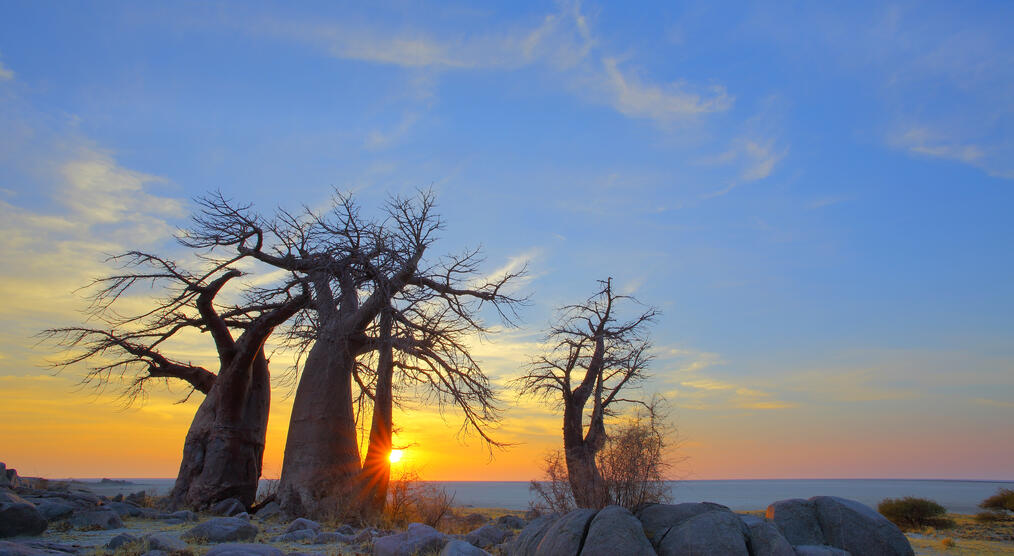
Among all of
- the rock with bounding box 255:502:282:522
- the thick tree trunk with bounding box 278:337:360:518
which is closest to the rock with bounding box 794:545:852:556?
the thick tree trunk with bounding box 278:337:360:518

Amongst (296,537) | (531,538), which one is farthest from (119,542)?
(531,538)

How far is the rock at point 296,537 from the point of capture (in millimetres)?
8964

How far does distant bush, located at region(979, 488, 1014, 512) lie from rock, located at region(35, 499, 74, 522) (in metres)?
26.0

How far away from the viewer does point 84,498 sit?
34.9 feet

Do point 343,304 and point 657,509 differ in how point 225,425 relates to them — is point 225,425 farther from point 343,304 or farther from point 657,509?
point 657,509

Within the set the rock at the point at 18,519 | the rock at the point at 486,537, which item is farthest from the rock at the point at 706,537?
the rock at the point at 18,519

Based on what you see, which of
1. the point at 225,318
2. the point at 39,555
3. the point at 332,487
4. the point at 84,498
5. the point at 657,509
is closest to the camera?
the point at 39,555

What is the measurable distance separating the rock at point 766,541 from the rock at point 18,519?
27.6 ft

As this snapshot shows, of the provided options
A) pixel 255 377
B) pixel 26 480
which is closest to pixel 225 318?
pixel 255 377

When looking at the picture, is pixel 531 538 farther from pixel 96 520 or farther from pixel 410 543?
pixel 96 520

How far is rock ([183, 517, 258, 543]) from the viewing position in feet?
27.3

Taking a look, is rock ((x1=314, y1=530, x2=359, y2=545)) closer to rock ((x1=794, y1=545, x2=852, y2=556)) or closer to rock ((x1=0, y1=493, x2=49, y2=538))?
rock ((x1=0, y1=493, x2=49, y2=538))

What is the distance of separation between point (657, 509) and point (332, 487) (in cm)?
693

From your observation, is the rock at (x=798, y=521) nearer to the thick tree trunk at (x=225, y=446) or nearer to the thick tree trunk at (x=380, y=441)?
the thick tree trunk at (x=380, y=441)
